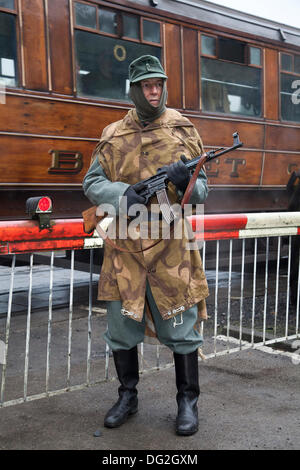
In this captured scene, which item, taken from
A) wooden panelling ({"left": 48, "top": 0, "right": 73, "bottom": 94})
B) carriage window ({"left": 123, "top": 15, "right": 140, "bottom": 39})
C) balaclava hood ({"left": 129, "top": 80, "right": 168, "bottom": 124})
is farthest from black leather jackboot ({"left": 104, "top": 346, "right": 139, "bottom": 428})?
carriage window ({"left": 123, "top": 15, "right": 140, "bottom": 39})

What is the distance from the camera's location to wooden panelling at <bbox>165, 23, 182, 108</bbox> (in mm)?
7746

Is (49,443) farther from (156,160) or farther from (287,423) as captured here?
(156,160)

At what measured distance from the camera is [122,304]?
9.85ft

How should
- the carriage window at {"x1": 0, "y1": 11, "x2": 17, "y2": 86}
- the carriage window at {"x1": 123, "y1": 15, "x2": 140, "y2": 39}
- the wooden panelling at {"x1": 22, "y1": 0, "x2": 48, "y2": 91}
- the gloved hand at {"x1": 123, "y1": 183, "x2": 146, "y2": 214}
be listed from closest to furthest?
1. the gloved hand at {"x1": 123, "y1": 183, "x2": 146, "y2": 214}
2. the carriage window at {"x1": 0, "y1": 11, "x2": 17, "y2": 86}
3. the wooden panelling at {"x1": 22, "y1": 0, "x2": 48, "y2": 91}
4. the carriage window at {"x1": 123, "y1": 15, "x2": 140, "y2": 39}

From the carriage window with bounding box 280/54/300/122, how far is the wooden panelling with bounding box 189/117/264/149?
0.86 m

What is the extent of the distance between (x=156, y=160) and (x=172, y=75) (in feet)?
17.2

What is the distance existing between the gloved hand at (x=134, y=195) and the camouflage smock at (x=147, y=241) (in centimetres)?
8

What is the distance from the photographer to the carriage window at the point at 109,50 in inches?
272

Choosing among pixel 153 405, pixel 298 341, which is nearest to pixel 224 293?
pixel 298 341

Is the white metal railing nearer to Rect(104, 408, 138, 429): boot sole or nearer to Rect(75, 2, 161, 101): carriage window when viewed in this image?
Rect(104, 408, 138, 429): boot sole
